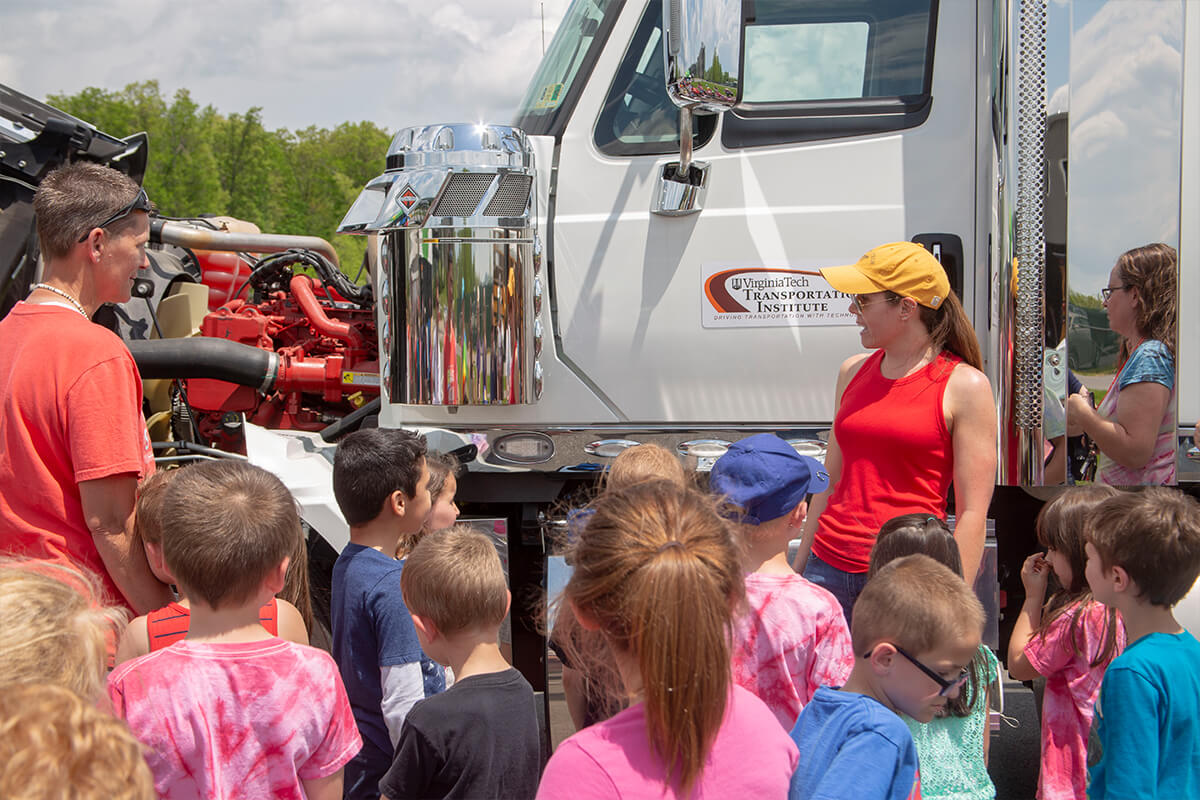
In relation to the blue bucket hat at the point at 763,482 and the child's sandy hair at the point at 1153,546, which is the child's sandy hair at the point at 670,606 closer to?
the blue bucket hat at the point at 763,482

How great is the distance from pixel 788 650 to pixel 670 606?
0.77 m

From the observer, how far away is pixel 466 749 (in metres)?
1.99

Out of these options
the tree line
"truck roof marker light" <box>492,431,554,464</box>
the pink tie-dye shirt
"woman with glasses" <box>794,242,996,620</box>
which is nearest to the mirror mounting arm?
"woman with glasses" <box>794,242,996,620</box>

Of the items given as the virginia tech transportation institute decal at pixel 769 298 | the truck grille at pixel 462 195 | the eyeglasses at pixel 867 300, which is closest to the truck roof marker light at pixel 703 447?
the virginia tech transportation institute decal at pixel 769 298

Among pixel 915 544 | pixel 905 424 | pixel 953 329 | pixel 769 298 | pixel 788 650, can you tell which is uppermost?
pixel 769 298

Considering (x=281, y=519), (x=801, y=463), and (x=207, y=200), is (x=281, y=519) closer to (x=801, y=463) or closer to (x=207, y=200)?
(x=801, y=463)

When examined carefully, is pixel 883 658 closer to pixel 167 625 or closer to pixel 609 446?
pixel 167 625

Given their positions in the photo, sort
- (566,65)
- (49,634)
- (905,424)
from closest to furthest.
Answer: (49,634) → (905,424) → (566,65)

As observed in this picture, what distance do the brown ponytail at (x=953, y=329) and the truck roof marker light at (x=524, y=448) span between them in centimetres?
132

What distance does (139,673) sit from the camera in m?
1.80

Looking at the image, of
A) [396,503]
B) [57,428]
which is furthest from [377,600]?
[57,428]

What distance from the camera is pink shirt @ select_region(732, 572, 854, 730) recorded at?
2119mm

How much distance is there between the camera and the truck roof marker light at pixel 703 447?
3.56m

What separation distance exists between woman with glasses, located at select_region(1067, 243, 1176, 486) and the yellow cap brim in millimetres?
850
